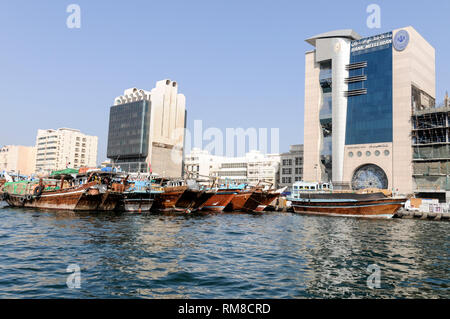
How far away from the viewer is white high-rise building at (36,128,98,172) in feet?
604

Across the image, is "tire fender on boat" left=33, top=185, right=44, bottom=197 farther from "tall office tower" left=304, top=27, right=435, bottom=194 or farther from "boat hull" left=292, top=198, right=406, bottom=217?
"tall office tower" left=304, top=27, right=435, bottom=194

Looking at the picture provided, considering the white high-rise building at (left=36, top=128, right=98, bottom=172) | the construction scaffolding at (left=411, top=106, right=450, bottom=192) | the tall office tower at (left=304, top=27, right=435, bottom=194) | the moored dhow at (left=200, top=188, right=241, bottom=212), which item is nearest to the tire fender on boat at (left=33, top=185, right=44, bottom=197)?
the moored dhow at (left=200, top=188, right=241, bottom=212)

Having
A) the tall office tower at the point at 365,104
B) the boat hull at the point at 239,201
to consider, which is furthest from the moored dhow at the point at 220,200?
the tall office tower at the point at 365,104

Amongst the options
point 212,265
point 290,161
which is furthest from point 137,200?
point 290,161

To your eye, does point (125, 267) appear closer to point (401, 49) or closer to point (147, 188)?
point (147, 188)

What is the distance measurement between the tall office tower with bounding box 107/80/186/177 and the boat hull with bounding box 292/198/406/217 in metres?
104

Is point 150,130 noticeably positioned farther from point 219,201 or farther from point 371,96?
point 219,201

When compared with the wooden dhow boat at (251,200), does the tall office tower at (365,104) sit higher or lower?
higher

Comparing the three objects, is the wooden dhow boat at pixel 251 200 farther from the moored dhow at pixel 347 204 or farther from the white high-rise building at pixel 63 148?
the white high-rise building at pixel 63 148

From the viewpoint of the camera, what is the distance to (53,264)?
1623 centimetres

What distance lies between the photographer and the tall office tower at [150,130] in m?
155

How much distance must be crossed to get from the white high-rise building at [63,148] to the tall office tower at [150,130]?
33801mm
